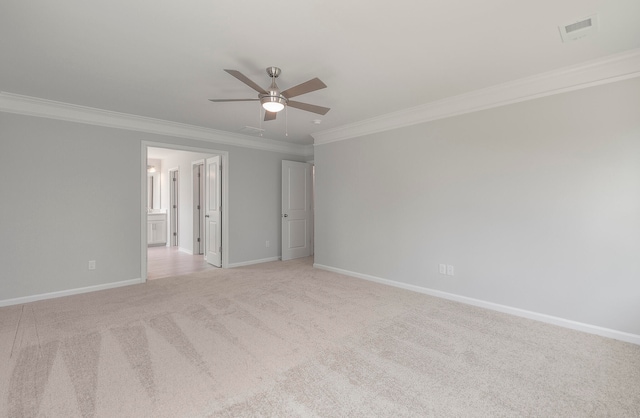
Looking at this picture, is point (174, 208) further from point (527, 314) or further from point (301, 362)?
point (527, 314)

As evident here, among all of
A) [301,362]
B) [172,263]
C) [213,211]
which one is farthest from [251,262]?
[301,362]

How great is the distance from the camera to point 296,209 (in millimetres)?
6383

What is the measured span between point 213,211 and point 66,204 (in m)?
2.28

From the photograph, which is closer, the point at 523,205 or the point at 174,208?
the point at 523,205

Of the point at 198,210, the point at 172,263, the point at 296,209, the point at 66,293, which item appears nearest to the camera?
the point at 66,293

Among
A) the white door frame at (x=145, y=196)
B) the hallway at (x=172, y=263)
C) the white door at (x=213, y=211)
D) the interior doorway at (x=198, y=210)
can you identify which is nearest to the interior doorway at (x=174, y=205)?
the hallway at (x=172, y=263)

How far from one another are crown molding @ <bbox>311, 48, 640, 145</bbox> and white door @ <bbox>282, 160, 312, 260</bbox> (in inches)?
86.1

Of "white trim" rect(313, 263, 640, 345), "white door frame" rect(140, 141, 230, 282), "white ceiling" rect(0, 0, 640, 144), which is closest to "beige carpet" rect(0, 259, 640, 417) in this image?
"white trim" rect(313, 263, 640, 345)

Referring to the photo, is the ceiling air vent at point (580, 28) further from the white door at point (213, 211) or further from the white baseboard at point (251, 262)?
the white baseboard at point (251, 262)

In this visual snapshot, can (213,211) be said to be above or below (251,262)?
above

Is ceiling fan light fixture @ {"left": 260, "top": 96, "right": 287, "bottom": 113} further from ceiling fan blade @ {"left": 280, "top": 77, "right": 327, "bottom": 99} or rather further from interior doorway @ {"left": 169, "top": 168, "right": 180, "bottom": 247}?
interior doorway @ {"left": 169, "top": 168, "right": 180, "bottom": 247}

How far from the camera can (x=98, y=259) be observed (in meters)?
4.12

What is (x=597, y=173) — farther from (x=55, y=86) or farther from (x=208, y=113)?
(x=55, y=86)

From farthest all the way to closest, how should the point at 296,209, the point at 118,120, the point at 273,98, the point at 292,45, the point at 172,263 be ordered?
the point at 296,209 < the point at 172,263 < the point at 118,120 < the point at 273,98 < the point at 292,45
